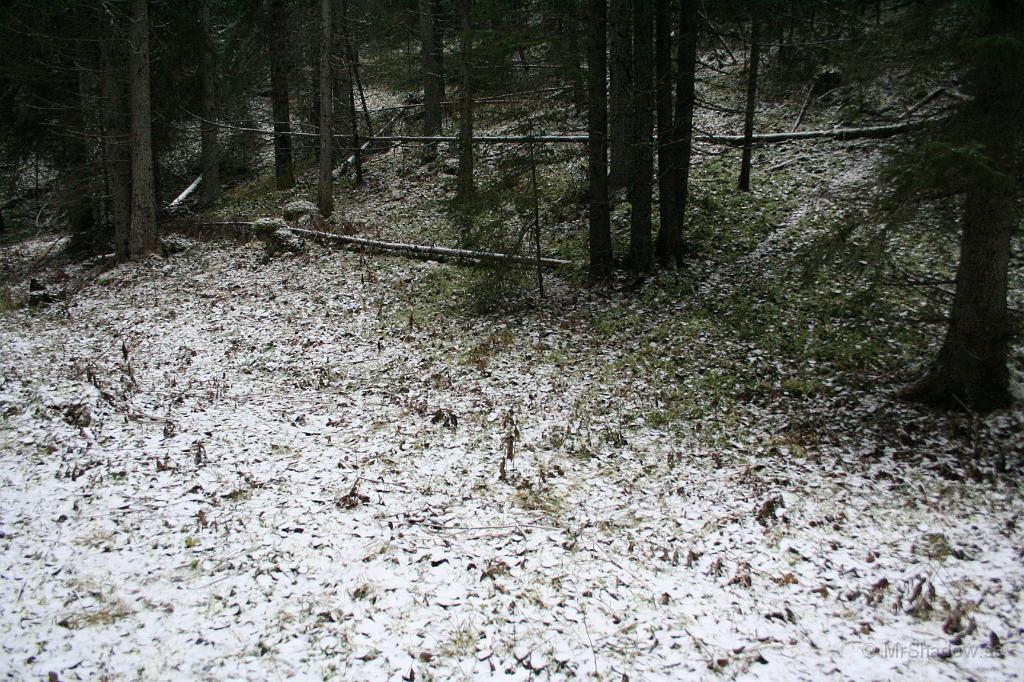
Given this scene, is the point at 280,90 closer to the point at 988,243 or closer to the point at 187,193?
the point at 187,193

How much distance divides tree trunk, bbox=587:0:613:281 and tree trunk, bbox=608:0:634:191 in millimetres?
630

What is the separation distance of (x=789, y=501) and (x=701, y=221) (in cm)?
998

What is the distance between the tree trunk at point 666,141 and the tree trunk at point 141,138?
47.4 feet

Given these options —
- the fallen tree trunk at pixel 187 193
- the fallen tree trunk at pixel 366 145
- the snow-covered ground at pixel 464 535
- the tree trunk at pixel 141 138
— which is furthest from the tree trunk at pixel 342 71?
the snow-covered ground at pixel 464 535

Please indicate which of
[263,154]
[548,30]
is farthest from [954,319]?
[263,154]

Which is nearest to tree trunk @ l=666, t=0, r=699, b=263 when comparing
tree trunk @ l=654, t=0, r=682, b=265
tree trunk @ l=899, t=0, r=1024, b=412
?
tree trunk @ l=654, t=0, r=682, b=265

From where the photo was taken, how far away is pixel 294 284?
51.6 ft

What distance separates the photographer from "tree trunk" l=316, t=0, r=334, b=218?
64.3 feet

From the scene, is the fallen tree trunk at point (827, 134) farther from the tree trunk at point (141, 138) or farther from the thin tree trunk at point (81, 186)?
the thin tree trunk at point (81, 186)

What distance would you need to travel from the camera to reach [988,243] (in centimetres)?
781

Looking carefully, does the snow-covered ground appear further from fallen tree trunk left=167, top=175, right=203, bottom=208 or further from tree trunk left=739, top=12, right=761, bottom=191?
fallen tree trunk left=167, top=175, right=203, bottom=208

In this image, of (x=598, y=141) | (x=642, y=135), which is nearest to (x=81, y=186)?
(x=598, y=141)

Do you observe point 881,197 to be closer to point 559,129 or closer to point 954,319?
point 954,319

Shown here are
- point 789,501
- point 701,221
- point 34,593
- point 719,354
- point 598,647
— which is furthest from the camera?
point 701,221
